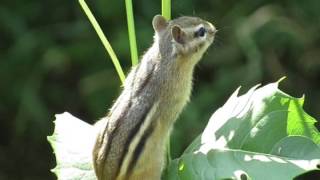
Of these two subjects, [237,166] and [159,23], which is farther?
[159,23]

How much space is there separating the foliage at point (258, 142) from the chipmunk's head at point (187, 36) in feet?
1.69

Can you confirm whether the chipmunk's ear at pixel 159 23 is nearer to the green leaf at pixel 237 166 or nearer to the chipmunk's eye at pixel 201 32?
the chipmunk's eye at pixel 201 32

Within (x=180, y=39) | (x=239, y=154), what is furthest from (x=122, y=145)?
(x=180, y=39)

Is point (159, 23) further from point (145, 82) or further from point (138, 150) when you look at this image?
point (138, 150)

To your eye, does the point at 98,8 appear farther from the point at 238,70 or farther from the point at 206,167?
the point at 206,167

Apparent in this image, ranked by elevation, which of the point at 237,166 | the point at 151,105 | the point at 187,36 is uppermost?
the point at 187,36

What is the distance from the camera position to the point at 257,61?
177 inches

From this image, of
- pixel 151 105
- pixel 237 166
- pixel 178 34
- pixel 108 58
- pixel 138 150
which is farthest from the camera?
pixel 108 58

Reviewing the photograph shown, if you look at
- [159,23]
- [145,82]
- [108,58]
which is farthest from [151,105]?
[108,58]

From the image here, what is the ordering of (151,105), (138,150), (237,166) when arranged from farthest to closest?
(151,105)
(138,150)
(237,166)

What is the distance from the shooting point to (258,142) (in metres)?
1.81

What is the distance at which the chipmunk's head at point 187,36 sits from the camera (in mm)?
2379

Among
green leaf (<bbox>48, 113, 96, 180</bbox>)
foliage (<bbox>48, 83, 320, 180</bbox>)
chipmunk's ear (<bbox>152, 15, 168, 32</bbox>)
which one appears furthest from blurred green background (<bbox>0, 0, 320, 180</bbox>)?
foliage (<bbox>48, 83, 320, 180</bbox>)

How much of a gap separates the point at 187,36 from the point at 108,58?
247 cm
